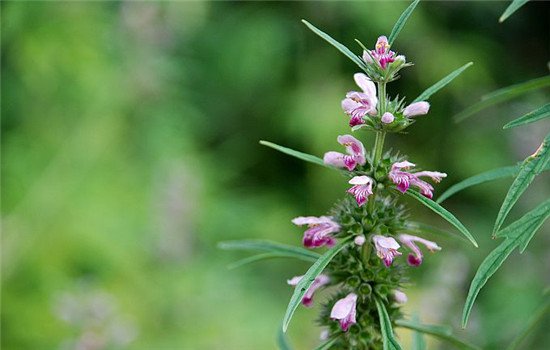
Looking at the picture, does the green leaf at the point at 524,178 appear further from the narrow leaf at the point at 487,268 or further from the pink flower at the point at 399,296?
the pink flower at the point at 399,296

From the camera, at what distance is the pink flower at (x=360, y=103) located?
87 centimetres

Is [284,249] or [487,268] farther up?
[284,249]

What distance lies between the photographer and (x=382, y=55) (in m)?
0.86

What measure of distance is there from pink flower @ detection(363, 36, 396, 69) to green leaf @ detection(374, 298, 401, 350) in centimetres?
28

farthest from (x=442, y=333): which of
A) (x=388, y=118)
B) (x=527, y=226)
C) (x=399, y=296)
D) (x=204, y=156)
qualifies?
(x=204, y=156)

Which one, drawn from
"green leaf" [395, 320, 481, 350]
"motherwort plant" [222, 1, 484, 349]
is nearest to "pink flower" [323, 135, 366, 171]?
"motherwort plant" [222, 1, 484, 349]

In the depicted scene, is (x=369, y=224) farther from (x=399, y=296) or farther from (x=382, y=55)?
(x=382, y=55)

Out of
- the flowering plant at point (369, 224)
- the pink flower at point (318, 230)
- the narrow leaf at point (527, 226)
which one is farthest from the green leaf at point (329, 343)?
the narrow leaf at point (527, 226)

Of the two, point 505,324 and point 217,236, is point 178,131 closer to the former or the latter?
point 217,236

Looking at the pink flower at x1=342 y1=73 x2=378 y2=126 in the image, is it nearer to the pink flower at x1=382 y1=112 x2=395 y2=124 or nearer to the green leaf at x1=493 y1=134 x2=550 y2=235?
the pink flower at x1=382 y1=112 x2=395 y2=124

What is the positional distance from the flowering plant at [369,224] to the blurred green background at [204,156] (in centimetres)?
156

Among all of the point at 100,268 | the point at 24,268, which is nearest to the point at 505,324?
the point at 100,268

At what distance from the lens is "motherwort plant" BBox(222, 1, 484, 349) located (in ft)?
2.86

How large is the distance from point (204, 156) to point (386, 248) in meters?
3.66
